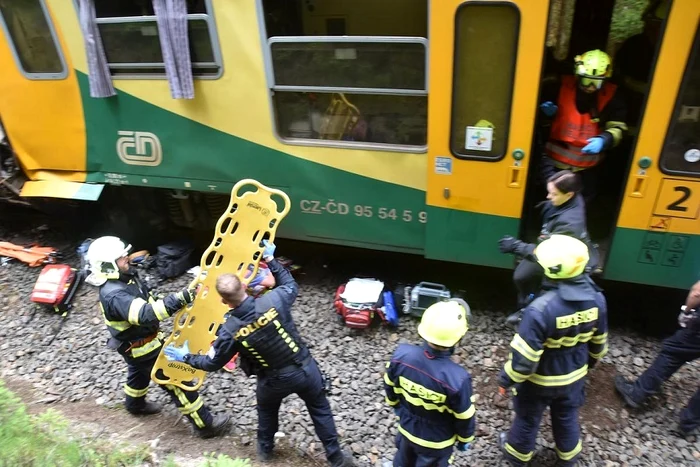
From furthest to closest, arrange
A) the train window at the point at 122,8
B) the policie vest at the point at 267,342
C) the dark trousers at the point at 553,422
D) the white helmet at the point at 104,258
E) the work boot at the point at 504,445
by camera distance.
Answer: the train window at the point at 122,8
the work boot at the point at 504,445
the white helmet at the point at 104,258
the dark trousers at the point at 553,422
the policie vest at the point at 267,342

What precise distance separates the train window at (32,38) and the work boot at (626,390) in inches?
199

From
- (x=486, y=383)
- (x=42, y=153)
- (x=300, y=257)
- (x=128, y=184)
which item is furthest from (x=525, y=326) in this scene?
(x=42, y=153)

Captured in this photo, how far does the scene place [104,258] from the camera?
3.09 meters

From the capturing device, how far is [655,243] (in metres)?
3.62

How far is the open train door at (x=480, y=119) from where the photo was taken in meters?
3.37

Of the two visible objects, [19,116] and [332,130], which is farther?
[19,116]

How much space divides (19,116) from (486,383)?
4732 mm

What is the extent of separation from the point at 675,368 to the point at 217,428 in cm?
308

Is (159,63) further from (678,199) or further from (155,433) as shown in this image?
(678,199)

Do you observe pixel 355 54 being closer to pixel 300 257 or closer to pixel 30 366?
pixel 300 257

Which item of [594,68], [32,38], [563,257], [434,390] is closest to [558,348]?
[563,257]

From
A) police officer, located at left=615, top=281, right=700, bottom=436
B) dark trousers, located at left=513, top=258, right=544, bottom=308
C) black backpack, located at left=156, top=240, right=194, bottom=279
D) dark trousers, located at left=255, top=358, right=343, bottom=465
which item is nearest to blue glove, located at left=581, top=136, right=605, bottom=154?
dark trousers, located at left=513, top=258, right=544, bottom=308

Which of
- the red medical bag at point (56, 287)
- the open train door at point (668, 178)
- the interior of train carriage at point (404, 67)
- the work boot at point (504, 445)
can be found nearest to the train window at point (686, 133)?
the open train door at point (668, 178)

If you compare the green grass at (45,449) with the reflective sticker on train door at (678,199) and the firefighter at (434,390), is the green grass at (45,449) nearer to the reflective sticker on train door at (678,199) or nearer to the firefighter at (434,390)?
the firefighter at (434,390)
